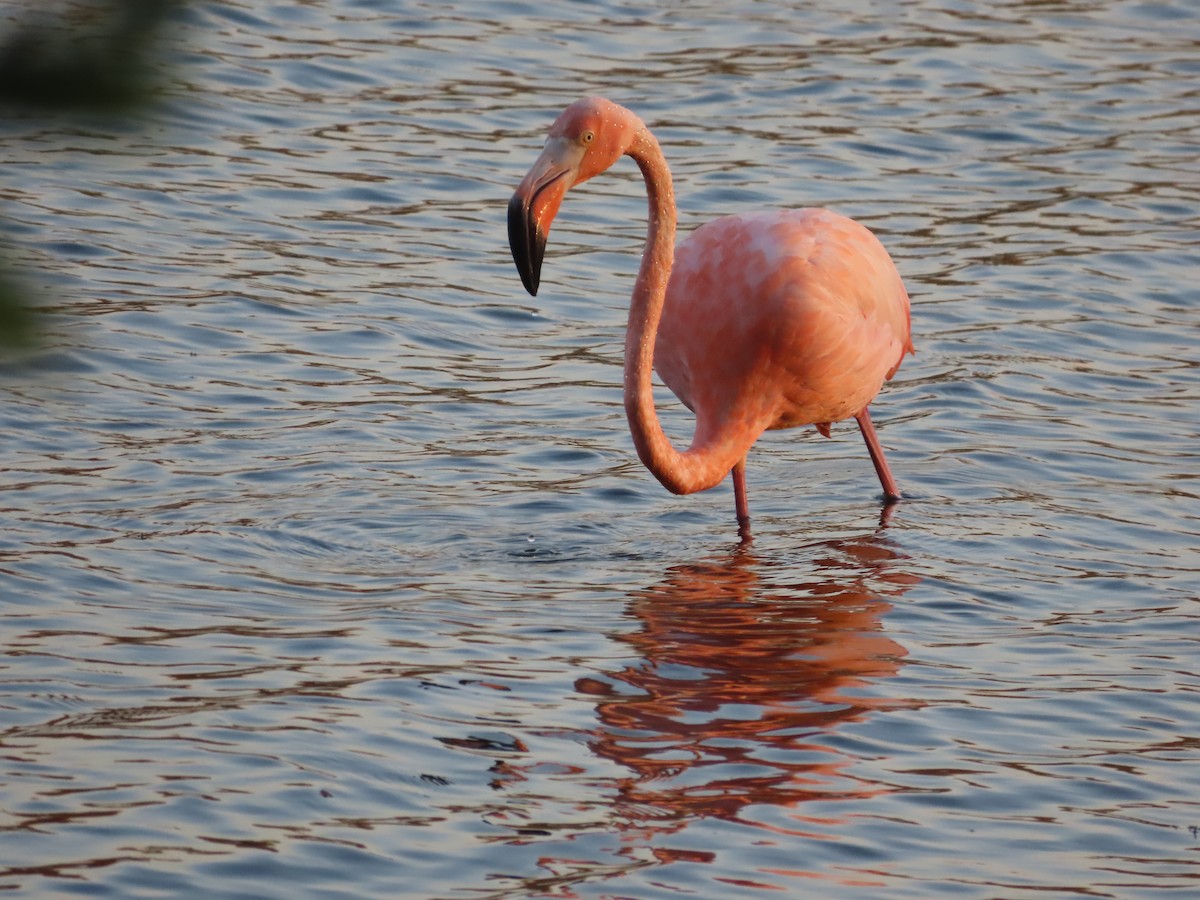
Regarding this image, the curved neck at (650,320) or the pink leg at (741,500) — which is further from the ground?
the curved neck at (650,320)

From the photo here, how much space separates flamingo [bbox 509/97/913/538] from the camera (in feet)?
20.8

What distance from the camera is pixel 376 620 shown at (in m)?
5.92

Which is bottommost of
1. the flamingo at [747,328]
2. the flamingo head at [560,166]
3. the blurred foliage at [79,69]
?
the flamingo at [747,328]

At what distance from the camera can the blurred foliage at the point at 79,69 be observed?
6.82 ft

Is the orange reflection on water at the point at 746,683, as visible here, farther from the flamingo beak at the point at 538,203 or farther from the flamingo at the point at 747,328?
the flamingo beak at the point at 538,203

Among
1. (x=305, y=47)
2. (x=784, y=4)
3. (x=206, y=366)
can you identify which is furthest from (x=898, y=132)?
(x=206, y=366)

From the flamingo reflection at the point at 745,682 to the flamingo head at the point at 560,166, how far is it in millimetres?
1200

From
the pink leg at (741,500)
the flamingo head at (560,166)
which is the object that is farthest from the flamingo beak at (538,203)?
the pink leg at (741,500)

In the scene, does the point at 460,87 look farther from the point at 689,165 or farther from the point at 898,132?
the point at 898,132

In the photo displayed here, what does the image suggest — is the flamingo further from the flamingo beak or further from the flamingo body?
the flamingo beak

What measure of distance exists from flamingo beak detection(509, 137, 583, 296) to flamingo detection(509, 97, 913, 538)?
1.09 ft

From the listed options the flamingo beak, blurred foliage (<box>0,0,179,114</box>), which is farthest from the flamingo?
blurred foliage (<box>0,0,179,114</box>)

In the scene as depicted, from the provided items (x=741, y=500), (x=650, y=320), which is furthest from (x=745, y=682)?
(x=741, y=500)

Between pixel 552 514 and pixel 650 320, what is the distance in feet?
3.61
